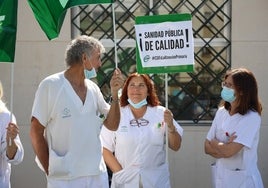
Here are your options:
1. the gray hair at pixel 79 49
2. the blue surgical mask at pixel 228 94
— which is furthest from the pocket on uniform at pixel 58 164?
the blue surgical mask at pixel 228 94

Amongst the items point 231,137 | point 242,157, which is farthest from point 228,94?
point 242,157

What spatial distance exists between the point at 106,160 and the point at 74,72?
114 cm

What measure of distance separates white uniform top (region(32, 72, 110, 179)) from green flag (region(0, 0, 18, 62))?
0.46 metres

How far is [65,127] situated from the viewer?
154 inches

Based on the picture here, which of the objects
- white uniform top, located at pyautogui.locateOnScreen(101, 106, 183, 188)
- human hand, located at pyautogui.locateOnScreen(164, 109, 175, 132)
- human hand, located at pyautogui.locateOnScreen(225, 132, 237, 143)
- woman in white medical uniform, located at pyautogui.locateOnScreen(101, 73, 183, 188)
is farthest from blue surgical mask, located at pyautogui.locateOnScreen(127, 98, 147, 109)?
human hand, located at pyautogui.locateOnScreen(225, 132, 237, 143)

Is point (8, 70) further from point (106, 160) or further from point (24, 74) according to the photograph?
point (106, 160)

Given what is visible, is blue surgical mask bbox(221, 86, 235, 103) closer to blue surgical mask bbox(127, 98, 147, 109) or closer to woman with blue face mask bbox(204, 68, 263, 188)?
woman with blue face mask bbox(204, 68, 263, 188)

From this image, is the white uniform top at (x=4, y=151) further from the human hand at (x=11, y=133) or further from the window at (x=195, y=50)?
the window at (x=195, y=50)

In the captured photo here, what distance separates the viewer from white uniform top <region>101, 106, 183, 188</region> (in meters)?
4.71

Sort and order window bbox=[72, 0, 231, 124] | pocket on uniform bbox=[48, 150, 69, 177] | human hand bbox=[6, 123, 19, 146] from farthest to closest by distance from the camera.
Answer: window bbox=[72, 0, 231, 124] → human hand bbox=[6, 123, 19, 146] → pocket on uniform bbox=[48, 150, 69, 177]

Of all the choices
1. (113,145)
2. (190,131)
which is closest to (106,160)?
(113,145)

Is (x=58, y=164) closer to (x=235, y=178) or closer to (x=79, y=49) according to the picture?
(x=79, y=49)

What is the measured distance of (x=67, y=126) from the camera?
3904 millimetres

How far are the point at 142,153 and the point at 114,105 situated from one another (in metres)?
0.78
